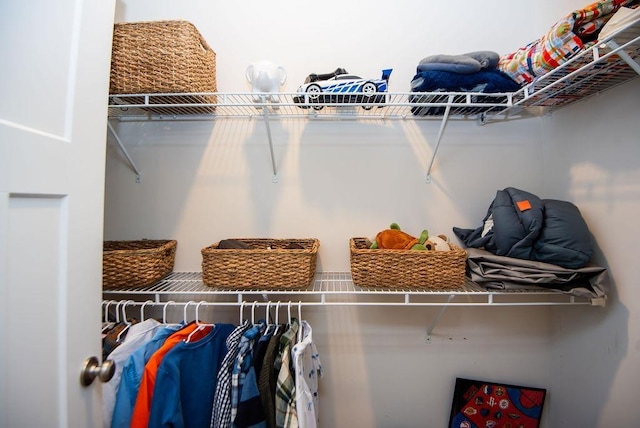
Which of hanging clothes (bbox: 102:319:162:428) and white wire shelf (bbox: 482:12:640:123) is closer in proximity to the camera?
white wire shelf (bbox: 482:12:640:123)

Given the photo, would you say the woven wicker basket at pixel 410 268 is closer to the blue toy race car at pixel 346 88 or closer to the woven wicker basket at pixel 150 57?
the blue toy race car at pixel 346 88

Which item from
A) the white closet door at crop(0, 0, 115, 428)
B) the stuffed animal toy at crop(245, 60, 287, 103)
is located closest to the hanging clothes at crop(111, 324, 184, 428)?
the white closet door at crop(0, 0, 115, 428)

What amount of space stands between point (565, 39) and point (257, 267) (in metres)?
1.19

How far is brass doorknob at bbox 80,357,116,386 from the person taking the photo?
0.58 m

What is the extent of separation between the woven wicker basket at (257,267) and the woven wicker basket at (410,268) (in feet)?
0.66

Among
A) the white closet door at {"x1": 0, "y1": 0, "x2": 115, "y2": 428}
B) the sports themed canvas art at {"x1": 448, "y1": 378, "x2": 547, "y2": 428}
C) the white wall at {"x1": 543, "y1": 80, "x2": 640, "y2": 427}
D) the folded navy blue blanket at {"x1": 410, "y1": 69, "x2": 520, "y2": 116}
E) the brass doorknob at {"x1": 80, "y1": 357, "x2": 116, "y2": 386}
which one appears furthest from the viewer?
the sports themed canvas art at {"x1": 448, "y1": 378, "x2": 547, "y2": 428}

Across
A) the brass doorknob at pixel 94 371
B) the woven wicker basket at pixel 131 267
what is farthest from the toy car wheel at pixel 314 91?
the brass doorknob at pixel 94 371

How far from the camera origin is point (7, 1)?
469 millimetres

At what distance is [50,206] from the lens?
0.53 meters

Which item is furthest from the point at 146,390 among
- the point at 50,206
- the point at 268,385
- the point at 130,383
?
the point at 50,206

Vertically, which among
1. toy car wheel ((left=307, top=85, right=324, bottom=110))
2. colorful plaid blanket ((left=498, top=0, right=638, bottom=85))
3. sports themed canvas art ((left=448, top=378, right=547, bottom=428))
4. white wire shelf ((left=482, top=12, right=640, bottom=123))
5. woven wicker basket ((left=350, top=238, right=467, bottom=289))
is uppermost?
colorful plaid blanket ((left=498, top=0, right=638, bottom=85))

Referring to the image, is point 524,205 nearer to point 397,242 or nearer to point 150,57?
point 397,242

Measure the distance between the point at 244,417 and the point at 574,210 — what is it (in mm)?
1248

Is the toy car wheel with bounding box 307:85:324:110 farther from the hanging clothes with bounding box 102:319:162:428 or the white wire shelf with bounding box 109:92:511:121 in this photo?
the hanging clothes with bounding box 102:319:162:428
